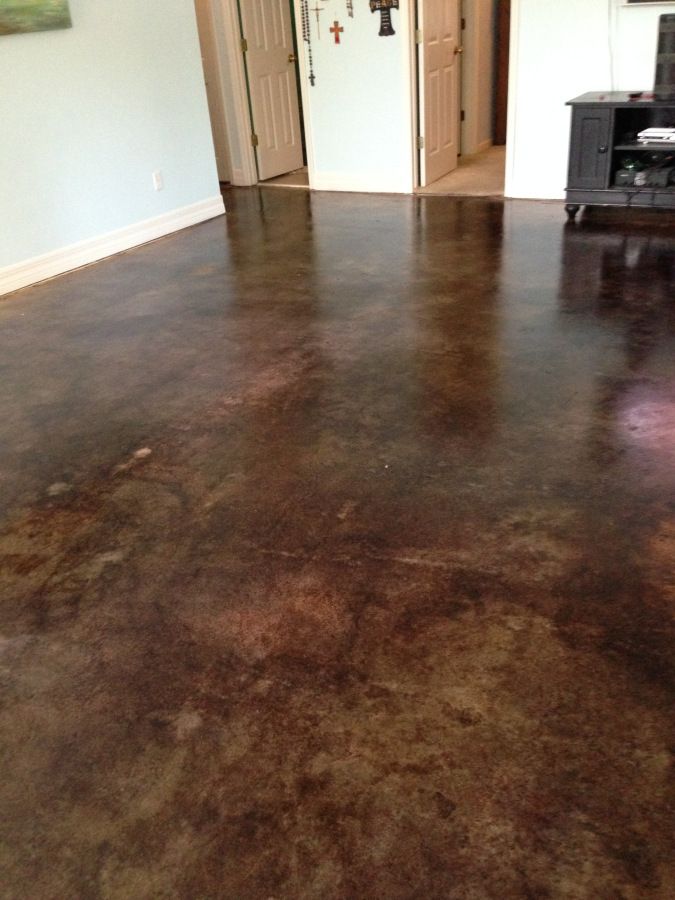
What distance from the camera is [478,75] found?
7582mm

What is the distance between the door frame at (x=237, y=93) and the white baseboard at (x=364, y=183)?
0.32ft

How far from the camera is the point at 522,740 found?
5.46 ft

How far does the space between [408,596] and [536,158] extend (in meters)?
4.87

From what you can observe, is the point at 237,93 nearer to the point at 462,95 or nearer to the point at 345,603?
the point at 462,95

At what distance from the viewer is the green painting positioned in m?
4.45

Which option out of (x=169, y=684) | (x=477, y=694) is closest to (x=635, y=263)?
(x=477, y=694)

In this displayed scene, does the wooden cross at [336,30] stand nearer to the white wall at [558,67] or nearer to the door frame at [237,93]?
the door frame at [237,93]

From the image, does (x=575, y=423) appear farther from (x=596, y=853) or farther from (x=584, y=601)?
(x=596, y=853)

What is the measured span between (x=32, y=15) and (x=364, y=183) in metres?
3.01

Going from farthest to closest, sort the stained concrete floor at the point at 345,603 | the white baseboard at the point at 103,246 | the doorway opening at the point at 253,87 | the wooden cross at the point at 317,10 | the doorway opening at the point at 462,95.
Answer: the doorway opening at the point at 253,87 → the doorway opening at the point at 462,95 → the wooden cross at the point at 317,10 → the white baseboard at the point at 103,246 → the stained concrete floor at the point at 345,603

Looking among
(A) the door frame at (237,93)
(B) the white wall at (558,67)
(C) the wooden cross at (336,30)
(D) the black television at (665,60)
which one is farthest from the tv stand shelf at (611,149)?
Answer: (A) the door frame at (237,93)

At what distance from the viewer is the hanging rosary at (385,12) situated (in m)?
6.01

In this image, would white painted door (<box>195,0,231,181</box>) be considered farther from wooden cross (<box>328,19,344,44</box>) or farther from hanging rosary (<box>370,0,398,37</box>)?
hanging rosary (<box>370,0,398,37</box>)

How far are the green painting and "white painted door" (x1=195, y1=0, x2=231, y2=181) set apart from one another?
2.05 m
